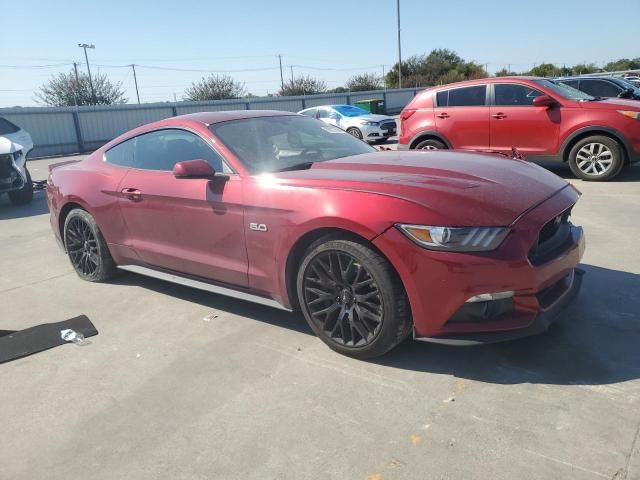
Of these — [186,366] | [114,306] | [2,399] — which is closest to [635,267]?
[186,366]

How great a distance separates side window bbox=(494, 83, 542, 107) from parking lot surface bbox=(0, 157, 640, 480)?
16.5ft

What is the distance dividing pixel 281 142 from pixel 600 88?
11.1 m

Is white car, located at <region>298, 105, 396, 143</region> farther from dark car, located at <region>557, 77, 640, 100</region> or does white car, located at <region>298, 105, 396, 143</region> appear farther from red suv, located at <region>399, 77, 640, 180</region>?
red suv, located at <region>399, 77, 640, 180</region>

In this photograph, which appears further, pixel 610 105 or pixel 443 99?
pixel 443 99

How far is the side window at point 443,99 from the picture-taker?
920cm

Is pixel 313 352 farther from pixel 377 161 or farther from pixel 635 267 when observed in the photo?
pixel 635 267

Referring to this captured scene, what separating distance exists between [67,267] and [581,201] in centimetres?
631

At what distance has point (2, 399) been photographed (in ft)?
10.1

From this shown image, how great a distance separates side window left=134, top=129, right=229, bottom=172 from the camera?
387 centimetres

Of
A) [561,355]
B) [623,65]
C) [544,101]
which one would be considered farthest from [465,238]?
[623,65]

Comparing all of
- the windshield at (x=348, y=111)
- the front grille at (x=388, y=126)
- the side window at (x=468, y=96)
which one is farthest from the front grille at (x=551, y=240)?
the windshield at (x=348, y=111)

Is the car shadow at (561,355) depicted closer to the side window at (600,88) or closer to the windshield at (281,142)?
the windshield at (281,142)

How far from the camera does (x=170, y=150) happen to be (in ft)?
13.8

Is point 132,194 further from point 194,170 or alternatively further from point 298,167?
point 298,167
